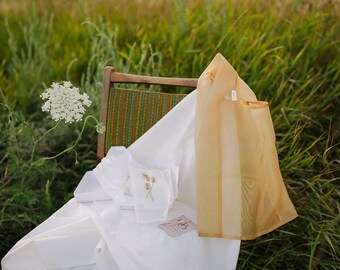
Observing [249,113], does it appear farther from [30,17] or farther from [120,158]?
[30,17]

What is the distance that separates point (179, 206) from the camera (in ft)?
6.43

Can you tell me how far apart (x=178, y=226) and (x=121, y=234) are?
0.19m

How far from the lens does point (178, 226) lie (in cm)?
181

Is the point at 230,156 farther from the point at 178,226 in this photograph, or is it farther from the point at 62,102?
the point at 62,102

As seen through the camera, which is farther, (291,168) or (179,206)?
(291,168)

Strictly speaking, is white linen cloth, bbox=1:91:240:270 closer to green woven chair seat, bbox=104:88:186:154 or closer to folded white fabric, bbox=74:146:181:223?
folded white fabric, bbox=74:146:181:223

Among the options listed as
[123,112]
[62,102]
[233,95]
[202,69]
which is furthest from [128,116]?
[202,69]

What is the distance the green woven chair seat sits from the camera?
2225mm

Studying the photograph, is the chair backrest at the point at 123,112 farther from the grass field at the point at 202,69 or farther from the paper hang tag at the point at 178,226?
the paper hang tag at the point at 178,226

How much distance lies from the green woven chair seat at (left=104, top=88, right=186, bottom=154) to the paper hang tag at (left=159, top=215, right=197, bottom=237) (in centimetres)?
49

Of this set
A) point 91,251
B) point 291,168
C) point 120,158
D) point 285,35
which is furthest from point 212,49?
point 91,251

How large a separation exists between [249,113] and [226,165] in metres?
0.19

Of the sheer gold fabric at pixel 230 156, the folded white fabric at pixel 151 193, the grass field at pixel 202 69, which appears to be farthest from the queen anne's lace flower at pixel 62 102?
the sheer gold fabric at pixel 230 156

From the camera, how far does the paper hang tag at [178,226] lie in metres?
1.77
